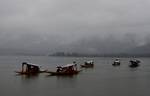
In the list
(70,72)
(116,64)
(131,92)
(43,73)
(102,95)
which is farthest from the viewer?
(116,64)

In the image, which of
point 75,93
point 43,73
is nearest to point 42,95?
point 75,93

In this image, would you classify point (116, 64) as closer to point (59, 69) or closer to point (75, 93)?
point (59, 69)

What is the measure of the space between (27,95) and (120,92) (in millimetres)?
12818

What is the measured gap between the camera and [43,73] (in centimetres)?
7112

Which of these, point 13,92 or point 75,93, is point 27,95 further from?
point 75,93

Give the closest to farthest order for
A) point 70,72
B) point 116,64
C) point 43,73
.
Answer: point 70,72, point 43,73, point 116,64

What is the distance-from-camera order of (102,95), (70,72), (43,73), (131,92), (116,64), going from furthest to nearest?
(116,64) < (43,73) < (70,72) < (131,92) < (102,95)

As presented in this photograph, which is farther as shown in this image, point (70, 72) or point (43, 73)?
point (43, 73)

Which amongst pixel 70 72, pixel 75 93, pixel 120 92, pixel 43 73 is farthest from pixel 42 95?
pixel 43 73

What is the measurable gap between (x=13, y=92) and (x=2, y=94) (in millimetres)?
2187

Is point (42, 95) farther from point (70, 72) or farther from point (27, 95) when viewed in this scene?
point (70, 72)

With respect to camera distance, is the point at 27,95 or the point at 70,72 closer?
the point at 27,95

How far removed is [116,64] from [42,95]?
97007 millimetres

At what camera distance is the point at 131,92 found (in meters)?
39.0
